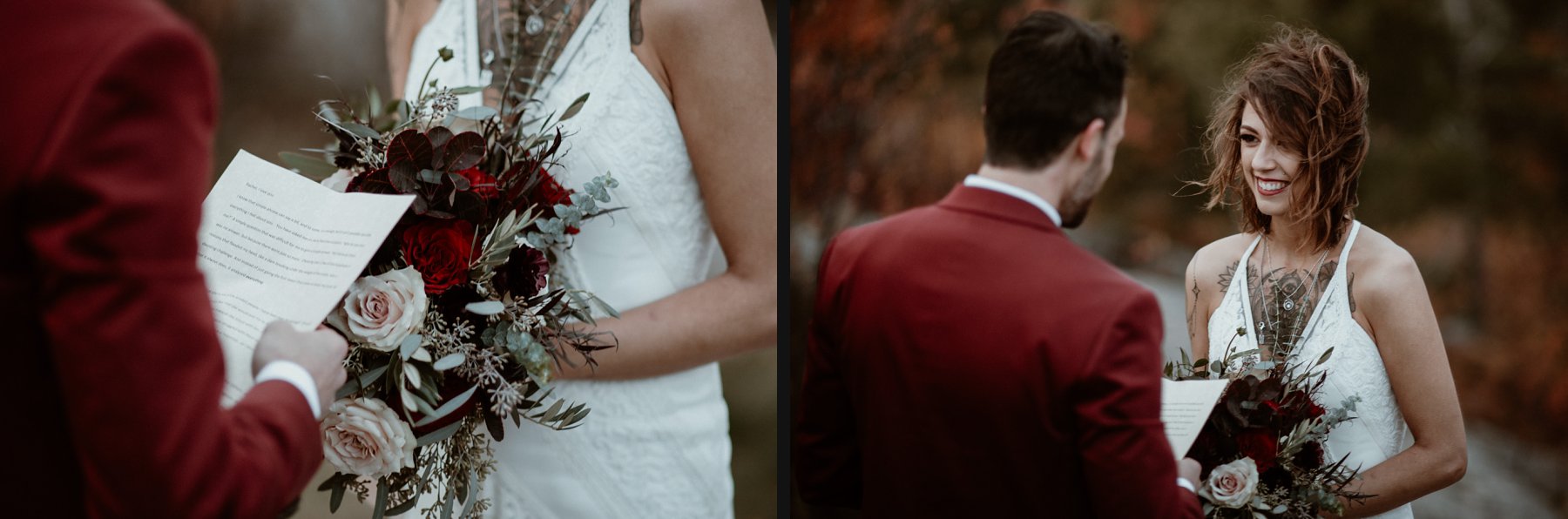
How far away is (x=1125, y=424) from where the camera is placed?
1525mm

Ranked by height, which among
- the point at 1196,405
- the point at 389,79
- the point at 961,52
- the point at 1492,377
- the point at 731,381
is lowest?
the point at 731,381

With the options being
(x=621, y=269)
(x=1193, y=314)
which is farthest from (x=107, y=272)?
(x=1193, y=314)

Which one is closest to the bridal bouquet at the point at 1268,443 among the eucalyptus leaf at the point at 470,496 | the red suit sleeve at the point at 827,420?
the red suit sleeve at the point at 827,420

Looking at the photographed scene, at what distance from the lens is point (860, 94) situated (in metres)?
2.00

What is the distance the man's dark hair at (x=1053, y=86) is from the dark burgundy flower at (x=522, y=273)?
727 mm

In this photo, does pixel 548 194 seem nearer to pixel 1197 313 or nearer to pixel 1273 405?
pixel 1197 313

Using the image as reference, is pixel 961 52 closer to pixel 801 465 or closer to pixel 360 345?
pixel 801 465

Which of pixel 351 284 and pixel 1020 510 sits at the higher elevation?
pixel 351 284

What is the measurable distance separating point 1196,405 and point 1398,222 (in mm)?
380

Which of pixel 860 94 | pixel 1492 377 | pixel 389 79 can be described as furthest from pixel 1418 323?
pixel 389 79

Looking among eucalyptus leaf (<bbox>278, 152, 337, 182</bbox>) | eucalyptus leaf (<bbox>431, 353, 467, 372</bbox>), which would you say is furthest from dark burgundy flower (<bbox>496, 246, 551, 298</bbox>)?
eucalyptus leaf (<bbox>278, 152, 337, 182</bbox>)

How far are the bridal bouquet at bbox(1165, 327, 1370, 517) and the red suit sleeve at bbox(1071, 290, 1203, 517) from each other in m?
0.12

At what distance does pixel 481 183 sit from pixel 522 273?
5.9 inches

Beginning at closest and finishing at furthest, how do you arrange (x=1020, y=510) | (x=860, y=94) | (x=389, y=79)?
(x=1020, y=510) → (x=860, y=94) → (x=389, y=79)
